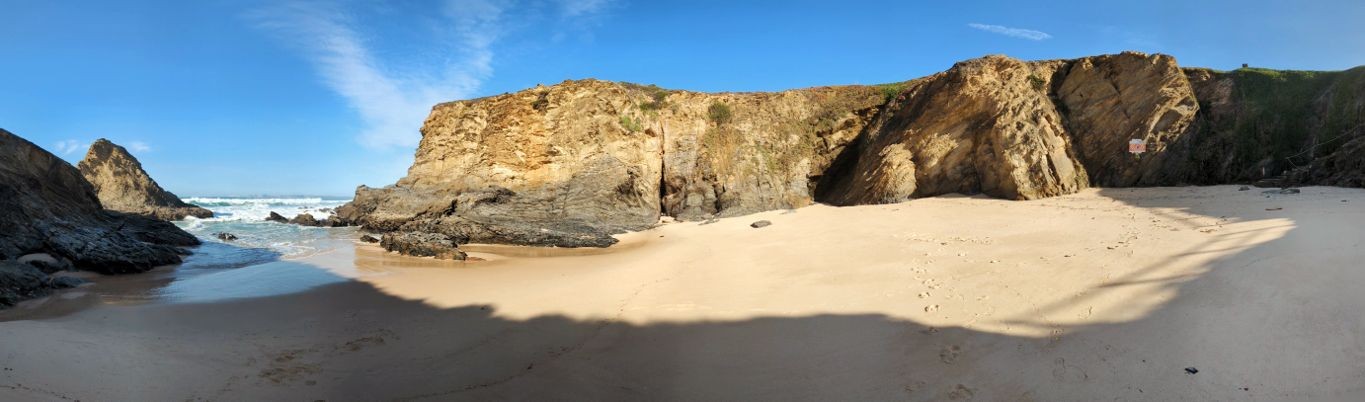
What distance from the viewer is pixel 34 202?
9.84 m

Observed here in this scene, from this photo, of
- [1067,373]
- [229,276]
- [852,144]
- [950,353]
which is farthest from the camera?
[852,144]

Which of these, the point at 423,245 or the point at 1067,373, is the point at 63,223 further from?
the point at 1067,373

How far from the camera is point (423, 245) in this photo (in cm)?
1073

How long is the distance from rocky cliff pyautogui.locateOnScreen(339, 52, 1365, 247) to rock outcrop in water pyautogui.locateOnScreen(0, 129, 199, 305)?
512 centimetres

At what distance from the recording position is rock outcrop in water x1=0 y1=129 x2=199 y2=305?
8.62m

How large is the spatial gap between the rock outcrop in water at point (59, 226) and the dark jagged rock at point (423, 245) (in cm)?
364

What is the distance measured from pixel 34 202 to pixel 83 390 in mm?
11142

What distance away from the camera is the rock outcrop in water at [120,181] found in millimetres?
25688

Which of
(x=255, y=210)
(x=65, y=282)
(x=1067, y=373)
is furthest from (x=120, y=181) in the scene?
(x=1067, y=373)

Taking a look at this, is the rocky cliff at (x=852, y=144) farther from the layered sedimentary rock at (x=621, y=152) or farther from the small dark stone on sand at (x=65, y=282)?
the small dark stone on sand at (x=65, y=282)

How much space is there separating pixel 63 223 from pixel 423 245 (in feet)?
20.8

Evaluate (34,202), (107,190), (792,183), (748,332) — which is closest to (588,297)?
(748,332)

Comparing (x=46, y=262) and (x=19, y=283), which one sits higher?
(x=46, y=262)

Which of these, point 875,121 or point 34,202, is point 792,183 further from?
point 34,202
